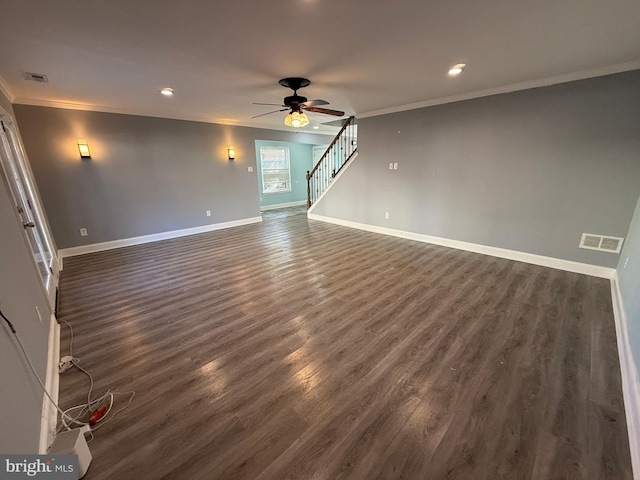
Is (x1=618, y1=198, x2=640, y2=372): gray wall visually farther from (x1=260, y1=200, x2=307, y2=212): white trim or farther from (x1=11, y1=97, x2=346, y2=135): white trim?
(x1=260, y1=200, x2=307, y2=212): white trim

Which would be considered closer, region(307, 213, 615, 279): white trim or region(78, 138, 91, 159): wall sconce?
region(307, 213, 615, 279): white trim

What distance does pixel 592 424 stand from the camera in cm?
152

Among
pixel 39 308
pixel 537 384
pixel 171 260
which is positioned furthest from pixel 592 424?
pixel 171 260

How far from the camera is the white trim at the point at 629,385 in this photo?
1349 mm

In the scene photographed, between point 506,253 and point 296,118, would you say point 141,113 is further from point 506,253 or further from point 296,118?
point 506,253

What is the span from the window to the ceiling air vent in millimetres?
5672

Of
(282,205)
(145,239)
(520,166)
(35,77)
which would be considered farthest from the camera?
(282,205)

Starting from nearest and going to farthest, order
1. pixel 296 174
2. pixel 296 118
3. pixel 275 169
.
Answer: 1. pixel 296 118
2. pixel 275 169
3. pixel 296 174

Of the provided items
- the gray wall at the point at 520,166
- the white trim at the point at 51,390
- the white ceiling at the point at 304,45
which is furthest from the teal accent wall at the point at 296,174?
the white trim at the point at 51,390

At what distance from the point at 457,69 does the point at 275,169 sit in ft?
22.3

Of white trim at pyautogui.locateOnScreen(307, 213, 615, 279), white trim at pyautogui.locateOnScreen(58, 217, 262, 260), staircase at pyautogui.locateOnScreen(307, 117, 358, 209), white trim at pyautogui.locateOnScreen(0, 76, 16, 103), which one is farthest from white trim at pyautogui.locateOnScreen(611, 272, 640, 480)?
white trim at pyautogui.locateOnScreen(58, 217, 262, 260)

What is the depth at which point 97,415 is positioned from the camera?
1.58 m

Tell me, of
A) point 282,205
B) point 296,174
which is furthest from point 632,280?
point 296,174

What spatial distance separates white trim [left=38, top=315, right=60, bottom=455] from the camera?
4.66ft
